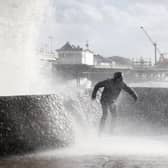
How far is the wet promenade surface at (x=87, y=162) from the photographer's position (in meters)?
6.97

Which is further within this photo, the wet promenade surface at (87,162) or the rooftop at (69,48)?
the rooftop at (69,48)

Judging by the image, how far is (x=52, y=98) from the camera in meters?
8.88

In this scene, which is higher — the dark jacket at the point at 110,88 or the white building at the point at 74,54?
the white building at the point at 74,54

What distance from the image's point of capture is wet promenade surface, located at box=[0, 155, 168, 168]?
697cm

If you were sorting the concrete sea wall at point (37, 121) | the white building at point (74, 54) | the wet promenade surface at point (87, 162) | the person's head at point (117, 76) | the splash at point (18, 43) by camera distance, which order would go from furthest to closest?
the white building at point (74, 54) → the splash at point (18, 43) → the person's head at point (117, 76) → the concrete sea wall at point (37, 121) → the wet promenade surface at point (87, 162)

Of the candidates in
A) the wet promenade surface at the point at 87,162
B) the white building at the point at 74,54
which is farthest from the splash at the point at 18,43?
the white building at the point at 74,54

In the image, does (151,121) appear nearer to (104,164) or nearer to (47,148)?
(47,148)

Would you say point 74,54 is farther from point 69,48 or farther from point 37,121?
point 37,121

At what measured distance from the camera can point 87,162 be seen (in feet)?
23.7

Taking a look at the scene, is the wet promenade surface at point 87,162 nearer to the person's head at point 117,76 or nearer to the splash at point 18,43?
the person's head at point 117,76

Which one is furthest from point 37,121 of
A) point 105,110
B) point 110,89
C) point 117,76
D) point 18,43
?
point 18,43

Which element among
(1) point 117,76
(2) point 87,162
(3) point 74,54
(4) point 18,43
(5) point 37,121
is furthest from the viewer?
(3) point 74,54

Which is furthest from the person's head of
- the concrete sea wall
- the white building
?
the white building

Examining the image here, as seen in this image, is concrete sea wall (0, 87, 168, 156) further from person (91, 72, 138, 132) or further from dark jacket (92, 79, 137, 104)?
dark jacket (92, 79, 137, 104)
